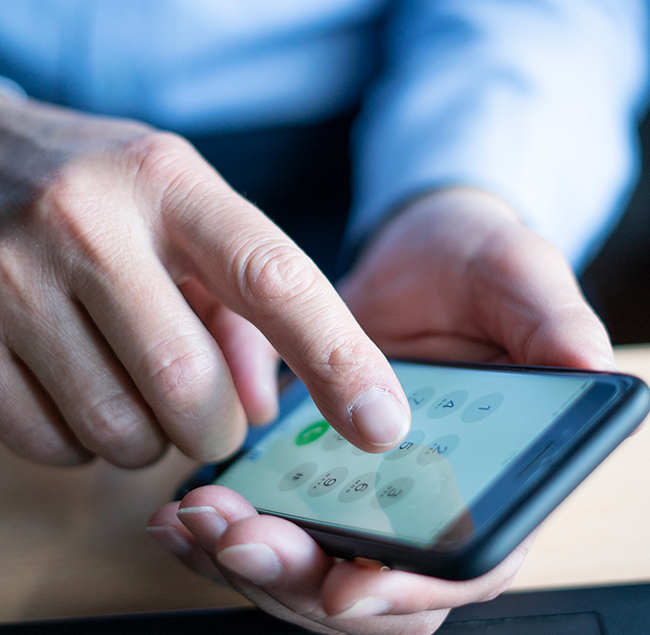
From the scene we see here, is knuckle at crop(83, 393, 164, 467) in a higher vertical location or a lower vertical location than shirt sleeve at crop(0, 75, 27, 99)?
lower

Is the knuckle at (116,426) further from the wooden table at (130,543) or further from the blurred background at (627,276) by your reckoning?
the blurred background at (627,276)

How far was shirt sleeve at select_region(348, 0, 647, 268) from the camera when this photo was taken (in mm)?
488

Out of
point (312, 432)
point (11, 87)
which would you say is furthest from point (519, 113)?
point (11, 87)

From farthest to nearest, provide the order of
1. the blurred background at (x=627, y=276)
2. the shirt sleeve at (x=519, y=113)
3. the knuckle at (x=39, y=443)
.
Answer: the blurred background at (x=627, y=276), the shirt sleeve at (x=519, y=113), the knuckle at (x=39, y=443)

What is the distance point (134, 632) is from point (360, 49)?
2.12 feet

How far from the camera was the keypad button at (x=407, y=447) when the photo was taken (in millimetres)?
239

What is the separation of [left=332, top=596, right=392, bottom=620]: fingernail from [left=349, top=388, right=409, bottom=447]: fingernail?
0.05 m

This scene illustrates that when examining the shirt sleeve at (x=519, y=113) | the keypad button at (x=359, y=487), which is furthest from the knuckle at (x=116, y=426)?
the shirt sleeve at (x=519, y=113)

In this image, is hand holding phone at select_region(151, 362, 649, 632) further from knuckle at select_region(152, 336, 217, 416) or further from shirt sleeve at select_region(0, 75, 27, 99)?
shirt sleeve at select_region(0, 75, 27, 99)

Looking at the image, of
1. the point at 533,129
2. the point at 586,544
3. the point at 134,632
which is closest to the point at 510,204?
the point at 533,129

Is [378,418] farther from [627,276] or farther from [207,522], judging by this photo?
[627,276]

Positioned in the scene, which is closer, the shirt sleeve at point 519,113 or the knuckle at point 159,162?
the knuckle at point 159,162

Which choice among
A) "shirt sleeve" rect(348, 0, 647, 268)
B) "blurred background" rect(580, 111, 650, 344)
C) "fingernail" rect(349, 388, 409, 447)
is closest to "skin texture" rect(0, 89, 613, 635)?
"fingernail" rect(349, 388, 409, 447)

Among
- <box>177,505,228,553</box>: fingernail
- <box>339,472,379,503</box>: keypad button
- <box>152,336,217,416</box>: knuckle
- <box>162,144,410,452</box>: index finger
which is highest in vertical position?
<box>162,144,410,452</box>: index finger
